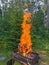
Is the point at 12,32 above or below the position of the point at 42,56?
above

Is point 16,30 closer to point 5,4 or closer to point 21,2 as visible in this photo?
point 21,2

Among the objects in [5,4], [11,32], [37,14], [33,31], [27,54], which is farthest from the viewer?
[5,4]

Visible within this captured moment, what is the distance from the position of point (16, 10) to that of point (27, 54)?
8.19 ft

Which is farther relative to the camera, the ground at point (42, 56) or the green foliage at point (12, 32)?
the green foliage at point (12, 32)

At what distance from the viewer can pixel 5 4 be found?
28.4 feet

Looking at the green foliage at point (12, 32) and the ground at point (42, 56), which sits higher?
the green foliage at point (12, 32)

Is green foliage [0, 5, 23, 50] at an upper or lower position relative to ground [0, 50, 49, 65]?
upper

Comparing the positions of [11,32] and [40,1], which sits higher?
[40,1]

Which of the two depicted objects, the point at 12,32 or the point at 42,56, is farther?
the point at 12,32

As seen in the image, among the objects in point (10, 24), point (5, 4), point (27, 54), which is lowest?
point (27, 54)

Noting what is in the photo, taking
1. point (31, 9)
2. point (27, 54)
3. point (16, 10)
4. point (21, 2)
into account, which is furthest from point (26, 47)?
point (31, 9)

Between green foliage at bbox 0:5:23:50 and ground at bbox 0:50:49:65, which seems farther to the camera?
green foliage at bbox 0:5:23:50

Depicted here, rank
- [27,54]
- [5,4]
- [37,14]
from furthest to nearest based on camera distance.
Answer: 1. [5,4]
2. [37,14]
3. [27,54]

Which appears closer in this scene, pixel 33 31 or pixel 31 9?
pixel 33 31
